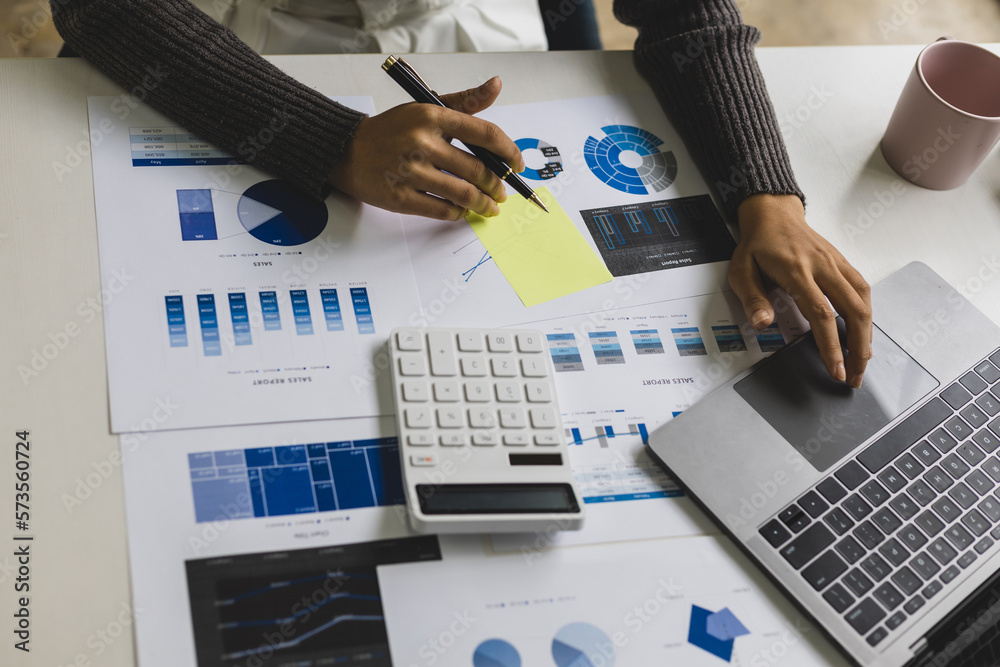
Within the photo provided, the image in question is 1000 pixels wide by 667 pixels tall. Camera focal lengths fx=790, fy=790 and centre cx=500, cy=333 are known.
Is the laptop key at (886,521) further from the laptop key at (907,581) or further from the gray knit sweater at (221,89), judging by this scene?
the gray knit sweater at (221,89)

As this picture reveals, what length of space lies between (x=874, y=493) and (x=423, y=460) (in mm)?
354

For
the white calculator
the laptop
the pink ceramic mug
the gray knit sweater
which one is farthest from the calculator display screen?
the pink ceramic mug

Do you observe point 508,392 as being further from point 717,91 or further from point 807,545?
point 717,91

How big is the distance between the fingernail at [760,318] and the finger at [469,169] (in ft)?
0.85

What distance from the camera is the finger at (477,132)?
698 mm

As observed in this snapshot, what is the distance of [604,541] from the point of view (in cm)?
58

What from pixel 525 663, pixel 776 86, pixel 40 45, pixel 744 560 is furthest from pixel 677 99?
pixel 40 45

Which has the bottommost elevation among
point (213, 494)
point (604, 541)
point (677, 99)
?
point (604, 541)

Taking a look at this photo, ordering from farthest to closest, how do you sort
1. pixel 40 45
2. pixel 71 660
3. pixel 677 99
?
pixel 40 45 → pixel 677 99 → pixel 71 660

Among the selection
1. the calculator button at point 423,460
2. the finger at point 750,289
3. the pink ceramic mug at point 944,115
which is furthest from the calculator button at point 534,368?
the pink ceramic mug at point 944,115

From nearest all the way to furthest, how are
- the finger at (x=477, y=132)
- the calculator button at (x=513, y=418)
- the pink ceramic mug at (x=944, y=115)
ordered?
the calculator button at (x=513, y=418) < the finger at (x=477, y=132) < the pink ceramic mug at (x=944, y=115)

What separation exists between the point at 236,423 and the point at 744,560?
39cm

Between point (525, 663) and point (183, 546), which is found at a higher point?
point (183, 546)

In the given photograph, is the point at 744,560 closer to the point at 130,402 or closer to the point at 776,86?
the point at 130,402
